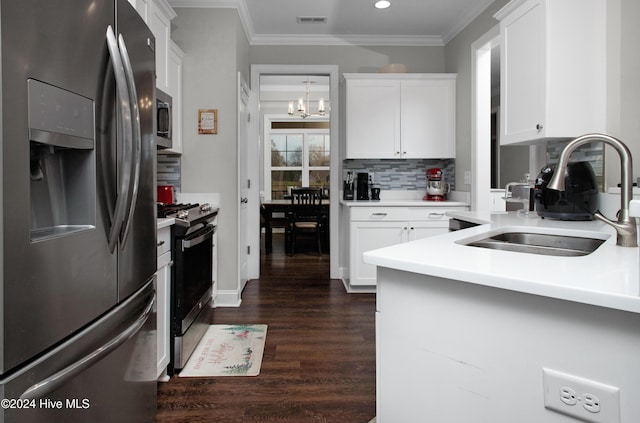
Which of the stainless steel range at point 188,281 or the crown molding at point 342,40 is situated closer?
the stainless steel range at point 188,281

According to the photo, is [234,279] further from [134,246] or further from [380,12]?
[380,12]

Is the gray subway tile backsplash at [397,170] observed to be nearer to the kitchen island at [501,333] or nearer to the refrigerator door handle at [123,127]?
the kitchen island at [501,333]

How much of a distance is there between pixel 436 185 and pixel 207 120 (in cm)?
239

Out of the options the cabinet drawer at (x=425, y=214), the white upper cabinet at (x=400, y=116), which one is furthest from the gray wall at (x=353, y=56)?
the cabinet drawer at (x=425, y=214)

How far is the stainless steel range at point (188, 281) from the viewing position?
7.00 ft

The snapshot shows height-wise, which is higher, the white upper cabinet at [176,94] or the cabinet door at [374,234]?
the white upper cabinet at [176,94]

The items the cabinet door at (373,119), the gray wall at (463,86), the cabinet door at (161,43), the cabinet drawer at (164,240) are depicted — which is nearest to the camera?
the cabinet drawer at (164,240)

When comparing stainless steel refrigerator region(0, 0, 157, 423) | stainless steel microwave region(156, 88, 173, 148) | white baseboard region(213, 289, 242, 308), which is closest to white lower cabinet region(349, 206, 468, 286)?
white baseboard region(213, 289, 242, 308)

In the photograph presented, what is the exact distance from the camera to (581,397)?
74 cm

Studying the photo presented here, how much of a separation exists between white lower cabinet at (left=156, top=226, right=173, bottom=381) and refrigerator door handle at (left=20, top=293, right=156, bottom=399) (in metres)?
0.64

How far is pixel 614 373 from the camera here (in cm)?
71

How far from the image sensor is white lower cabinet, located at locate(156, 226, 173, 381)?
77.1 inches

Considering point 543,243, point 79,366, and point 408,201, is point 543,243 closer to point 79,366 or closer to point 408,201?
point 79,366

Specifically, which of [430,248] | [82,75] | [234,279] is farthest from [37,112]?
[234,279]
